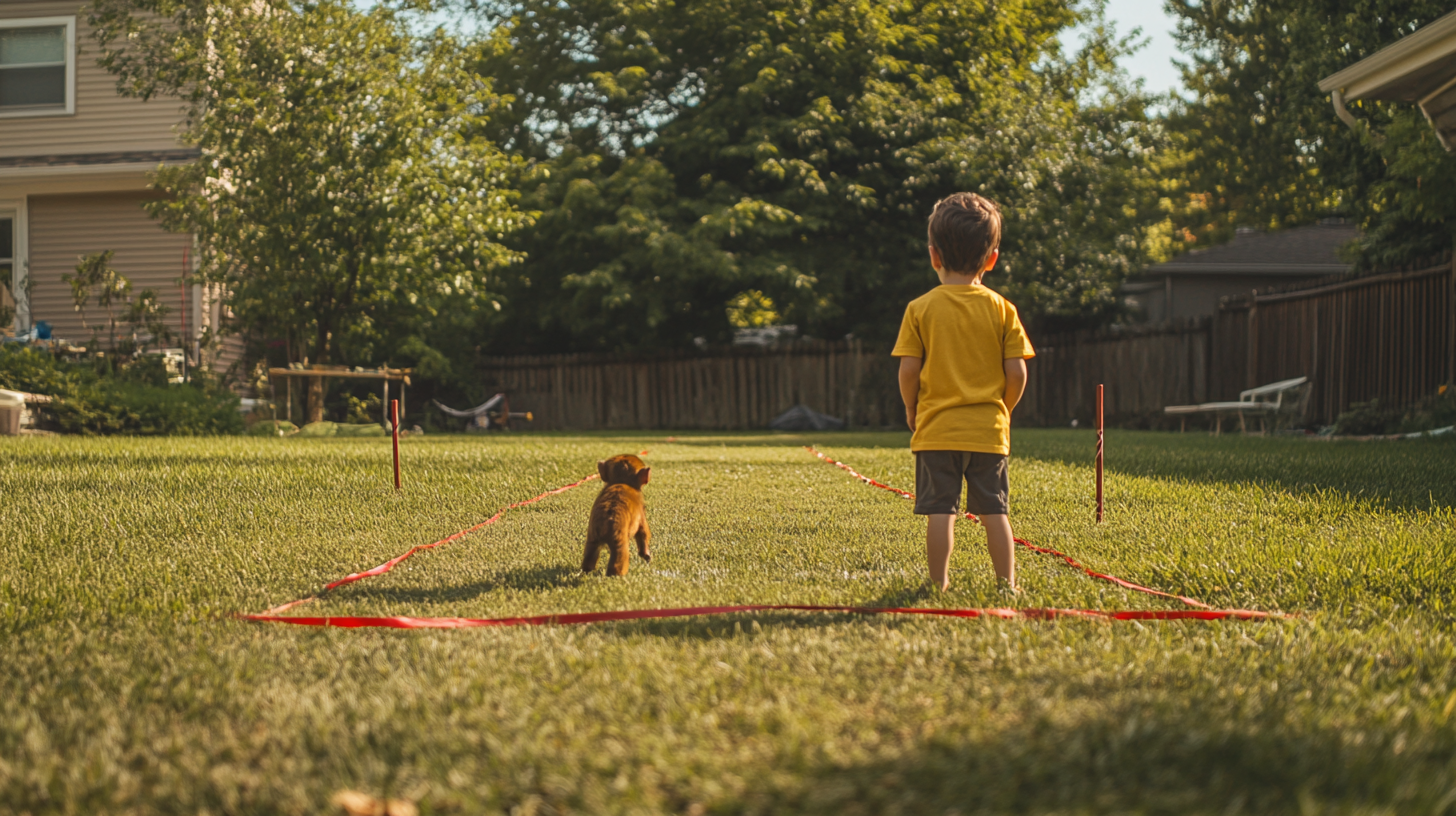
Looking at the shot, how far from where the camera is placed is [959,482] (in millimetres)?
3734

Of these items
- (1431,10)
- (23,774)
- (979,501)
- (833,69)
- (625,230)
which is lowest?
(23,774)

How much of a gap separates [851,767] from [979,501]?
1914 millimetres

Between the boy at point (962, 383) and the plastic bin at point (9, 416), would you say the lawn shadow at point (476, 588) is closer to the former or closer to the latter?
the boy at point (962, 383)

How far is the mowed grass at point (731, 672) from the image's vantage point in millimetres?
1890

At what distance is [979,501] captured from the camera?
12.2 ft

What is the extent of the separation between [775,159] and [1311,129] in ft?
28.0

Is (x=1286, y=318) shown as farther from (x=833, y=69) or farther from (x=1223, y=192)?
(x=1223, y=192)

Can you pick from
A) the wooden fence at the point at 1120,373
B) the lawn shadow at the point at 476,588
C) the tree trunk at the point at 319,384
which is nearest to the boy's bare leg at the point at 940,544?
the lawn shadow at the point at 476,588

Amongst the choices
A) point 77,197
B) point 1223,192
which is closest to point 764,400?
point 77,197

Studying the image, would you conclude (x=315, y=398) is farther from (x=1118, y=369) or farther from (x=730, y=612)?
(x=730, y=612)

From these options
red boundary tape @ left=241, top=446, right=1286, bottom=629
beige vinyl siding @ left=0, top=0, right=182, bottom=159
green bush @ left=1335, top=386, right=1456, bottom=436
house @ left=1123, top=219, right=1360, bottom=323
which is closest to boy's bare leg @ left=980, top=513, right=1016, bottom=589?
red boundary tape @ left=241, top=446, right=1286, bottom=629

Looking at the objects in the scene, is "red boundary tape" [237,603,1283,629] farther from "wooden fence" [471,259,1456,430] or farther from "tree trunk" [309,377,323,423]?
"tree trunk" [309,377,323,423]

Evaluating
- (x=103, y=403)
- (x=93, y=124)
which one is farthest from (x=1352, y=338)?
(x=93, y=124)

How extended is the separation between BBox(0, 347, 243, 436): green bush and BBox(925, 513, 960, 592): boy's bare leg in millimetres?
10606
